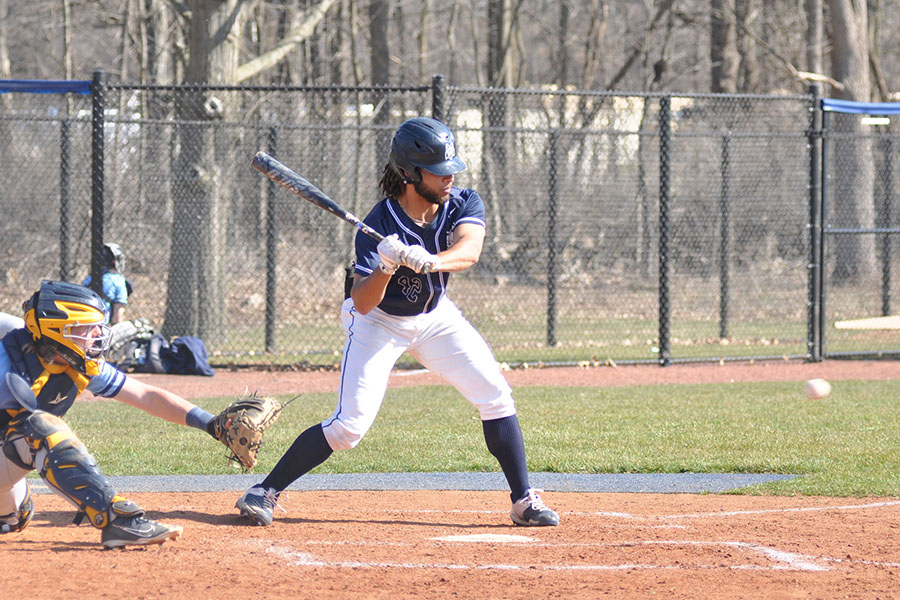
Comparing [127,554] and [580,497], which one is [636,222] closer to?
[580,497]

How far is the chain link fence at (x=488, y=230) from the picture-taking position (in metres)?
13.1

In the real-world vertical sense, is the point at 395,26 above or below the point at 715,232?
above

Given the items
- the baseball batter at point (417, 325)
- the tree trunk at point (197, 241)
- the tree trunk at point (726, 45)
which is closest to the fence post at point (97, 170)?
the tree trunk at point (197, 241)

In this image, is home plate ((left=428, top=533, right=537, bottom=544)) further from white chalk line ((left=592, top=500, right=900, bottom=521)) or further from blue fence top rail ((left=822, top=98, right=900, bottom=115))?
blue fence top rail ((left=822, top=98, right=900, bottom=115))

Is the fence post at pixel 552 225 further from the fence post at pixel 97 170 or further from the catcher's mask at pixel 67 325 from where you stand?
the catcher's mask at pixel 67 325

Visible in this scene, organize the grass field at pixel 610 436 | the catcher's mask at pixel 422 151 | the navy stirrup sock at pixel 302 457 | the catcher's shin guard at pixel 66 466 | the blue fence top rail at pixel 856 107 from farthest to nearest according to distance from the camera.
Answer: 1. the blue fence top rail at pixel 856 107
2. the grass field at pixel 610 436
3. the navy stirrup sock at pixel 302 457
4. the catcher's mask at pixel 422 151
5. the catcher's shin guard at pixel 66 466

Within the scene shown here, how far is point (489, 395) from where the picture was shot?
5117mm

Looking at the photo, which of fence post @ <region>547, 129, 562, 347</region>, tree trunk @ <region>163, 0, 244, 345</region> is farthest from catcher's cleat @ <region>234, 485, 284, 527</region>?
fence post @ <region>547, 129, 562, 347</region>

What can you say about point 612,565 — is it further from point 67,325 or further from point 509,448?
point 67,325

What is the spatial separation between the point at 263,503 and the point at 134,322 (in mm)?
6818

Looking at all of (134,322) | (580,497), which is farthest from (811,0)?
(580,497)

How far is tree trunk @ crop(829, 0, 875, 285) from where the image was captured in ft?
60.0

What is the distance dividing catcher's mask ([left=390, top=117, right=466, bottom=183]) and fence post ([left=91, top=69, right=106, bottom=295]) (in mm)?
6786

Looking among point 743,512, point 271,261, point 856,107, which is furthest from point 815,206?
point 743,512
